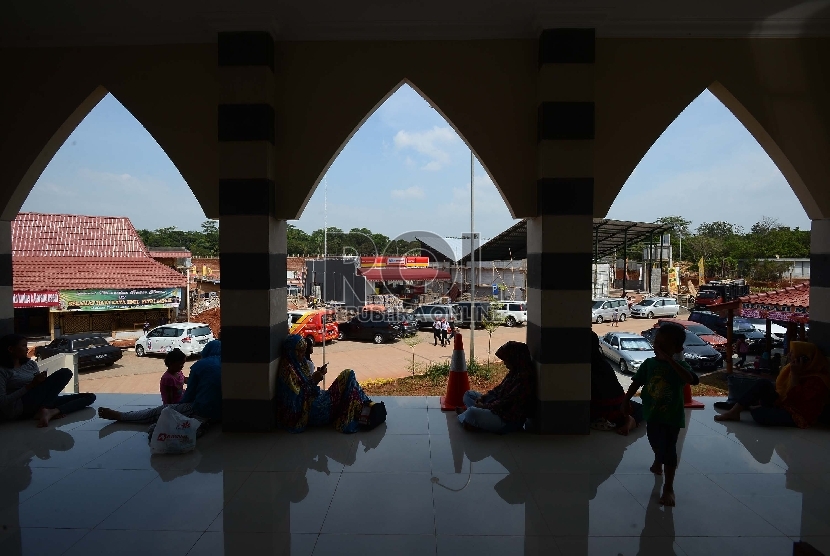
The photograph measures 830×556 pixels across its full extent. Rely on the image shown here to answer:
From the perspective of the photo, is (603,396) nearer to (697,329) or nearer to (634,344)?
(634,344)

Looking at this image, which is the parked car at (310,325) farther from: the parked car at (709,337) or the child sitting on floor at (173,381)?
the child sitting on floor at (173,381)

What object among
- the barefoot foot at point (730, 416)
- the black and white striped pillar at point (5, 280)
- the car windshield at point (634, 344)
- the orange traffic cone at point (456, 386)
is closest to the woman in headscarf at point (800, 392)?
the barefoot foot at point (730, 416)

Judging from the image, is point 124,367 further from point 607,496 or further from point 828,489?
point 828,489

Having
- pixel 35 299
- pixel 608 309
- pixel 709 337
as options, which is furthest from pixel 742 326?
pixel 35 299

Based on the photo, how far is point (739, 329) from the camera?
15.6 meters

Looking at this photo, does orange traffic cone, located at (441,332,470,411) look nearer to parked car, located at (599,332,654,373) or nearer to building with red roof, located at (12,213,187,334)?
parked car, located at (599,332,654,373)

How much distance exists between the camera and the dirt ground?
11.4 meters

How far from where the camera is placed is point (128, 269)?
60.4 feet

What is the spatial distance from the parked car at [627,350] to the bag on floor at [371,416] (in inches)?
321

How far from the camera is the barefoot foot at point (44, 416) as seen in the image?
4387 millimetres

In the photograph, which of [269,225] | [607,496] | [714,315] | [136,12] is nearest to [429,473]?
[607,496]

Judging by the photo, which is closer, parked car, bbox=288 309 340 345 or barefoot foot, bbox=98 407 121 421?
barefoot foot, bbox=98 407 121 421

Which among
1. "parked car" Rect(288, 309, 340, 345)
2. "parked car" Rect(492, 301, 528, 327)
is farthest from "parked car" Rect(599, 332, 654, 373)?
"parked car" Rect(492, 301, 528, 327)

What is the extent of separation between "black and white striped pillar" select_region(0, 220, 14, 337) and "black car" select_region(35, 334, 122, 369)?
9.52 m
